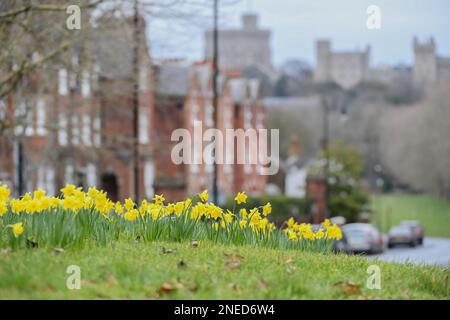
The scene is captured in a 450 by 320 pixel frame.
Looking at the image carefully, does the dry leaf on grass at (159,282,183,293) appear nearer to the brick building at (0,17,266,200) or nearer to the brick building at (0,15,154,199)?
the brick building at (0,17,266,200)

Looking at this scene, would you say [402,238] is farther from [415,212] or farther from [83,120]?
[415,212]

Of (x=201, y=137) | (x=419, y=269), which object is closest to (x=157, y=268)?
(x=419, y=269)

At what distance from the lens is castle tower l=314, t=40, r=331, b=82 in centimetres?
12838

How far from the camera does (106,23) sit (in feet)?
88.4

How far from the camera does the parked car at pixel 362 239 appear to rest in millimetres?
40719

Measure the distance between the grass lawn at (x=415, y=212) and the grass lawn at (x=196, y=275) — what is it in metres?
72.3

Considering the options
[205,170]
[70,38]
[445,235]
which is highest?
[70,38]

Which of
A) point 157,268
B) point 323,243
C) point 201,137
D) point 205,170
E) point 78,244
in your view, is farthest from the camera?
point 205,170

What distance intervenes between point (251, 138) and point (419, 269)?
5401 cm

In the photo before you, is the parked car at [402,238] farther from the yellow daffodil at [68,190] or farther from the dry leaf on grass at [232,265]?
the dry leaf on grass at [232,265]

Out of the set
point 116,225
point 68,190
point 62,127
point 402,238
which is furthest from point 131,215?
point 402,238

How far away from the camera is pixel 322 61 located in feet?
424

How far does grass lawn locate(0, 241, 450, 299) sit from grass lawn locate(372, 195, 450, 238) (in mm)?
72257
